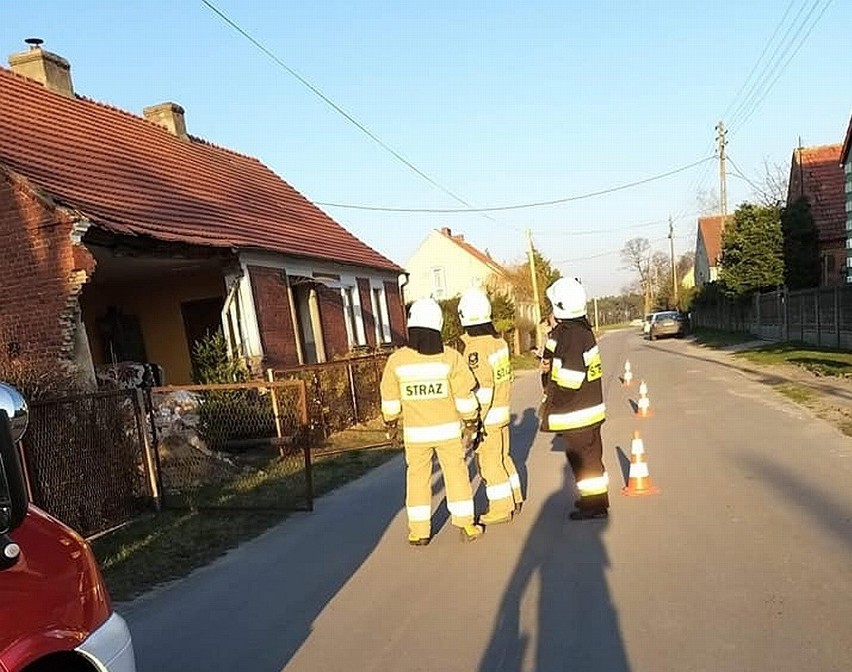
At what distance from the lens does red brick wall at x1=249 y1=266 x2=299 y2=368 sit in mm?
14789

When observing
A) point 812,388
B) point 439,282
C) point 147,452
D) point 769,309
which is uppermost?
point 439,282

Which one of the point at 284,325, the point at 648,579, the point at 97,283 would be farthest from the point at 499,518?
the point at 97,283

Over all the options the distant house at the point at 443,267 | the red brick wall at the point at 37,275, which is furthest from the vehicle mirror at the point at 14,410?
the distant house at the point at 443,267

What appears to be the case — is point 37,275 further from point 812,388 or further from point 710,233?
point 710,233

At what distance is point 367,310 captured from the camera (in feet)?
71.6

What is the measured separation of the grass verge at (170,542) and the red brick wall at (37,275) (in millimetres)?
4136

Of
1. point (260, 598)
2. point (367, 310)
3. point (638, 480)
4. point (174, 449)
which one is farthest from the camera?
point (367, 310)

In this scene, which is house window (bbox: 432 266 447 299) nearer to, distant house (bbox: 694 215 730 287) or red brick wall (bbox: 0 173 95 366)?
distant house (bbox: 694 215 730 287)

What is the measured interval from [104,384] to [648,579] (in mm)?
10029

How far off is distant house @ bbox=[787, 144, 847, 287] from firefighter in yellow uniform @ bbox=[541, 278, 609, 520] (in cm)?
2537

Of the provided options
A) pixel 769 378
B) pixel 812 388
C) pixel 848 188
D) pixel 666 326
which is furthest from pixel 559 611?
pixel 666 326

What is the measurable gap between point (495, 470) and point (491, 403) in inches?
23.4

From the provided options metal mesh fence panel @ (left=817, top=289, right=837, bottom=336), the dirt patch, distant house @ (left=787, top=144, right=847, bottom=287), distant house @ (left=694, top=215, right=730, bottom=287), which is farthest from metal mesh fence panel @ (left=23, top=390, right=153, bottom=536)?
distant house @ (left=694, top=215, right=730, bottom=287)

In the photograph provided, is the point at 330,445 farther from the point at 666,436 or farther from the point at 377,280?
the point at 377,280
